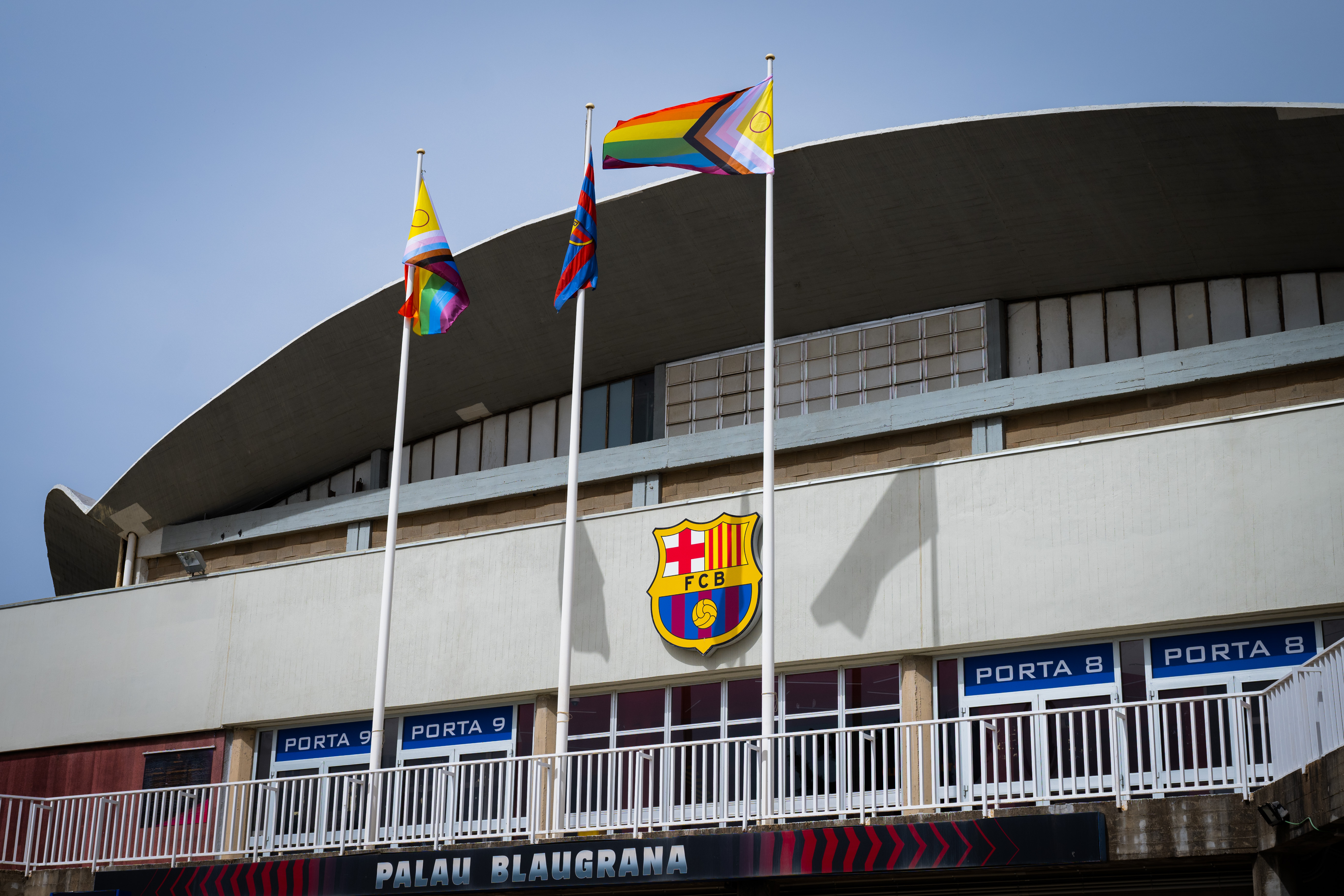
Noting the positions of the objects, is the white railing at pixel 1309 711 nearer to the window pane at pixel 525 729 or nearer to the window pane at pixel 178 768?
the window pane at pixel 525 729

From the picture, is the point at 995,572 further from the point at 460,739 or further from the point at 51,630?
the point at 51,630

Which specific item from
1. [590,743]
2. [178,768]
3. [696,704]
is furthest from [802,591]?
[178,768]

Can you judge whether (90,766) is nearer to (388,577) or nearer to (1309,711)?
(388,577)

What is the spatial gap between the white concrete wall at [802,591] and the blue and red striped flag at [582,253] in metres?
3.35

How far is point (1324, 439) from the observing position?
17047 millimetres

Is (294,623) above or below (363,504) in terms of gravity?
below

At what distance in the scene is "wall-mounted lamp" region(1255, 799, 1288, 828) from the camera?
12359 millimetres

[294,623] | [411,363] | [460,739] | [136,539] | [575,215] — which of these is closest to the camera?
[575,215]

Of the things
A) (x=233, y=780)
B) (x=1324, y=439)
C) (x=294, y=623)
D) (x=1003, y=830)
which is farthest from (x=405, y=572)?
(x=1324, y=439)

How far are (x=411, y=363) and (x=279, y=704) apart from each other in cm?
619

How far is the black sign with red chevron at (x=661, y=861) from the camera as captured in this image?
45.7 ft

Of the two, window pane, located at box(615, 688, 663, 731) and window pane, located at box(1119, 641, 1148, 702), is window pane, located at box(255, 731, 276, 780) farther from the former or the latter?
window pane, located at box(1119, 641, 1148, 702)

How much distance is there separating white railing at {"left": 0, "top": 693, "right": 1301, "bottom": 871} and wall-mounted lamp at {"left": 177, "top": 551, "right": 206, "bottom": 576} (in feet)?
14.3

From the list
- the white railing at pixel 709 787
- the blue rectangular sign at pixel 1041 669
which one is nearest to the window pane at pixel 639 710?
the white railing at pixel 709 787
